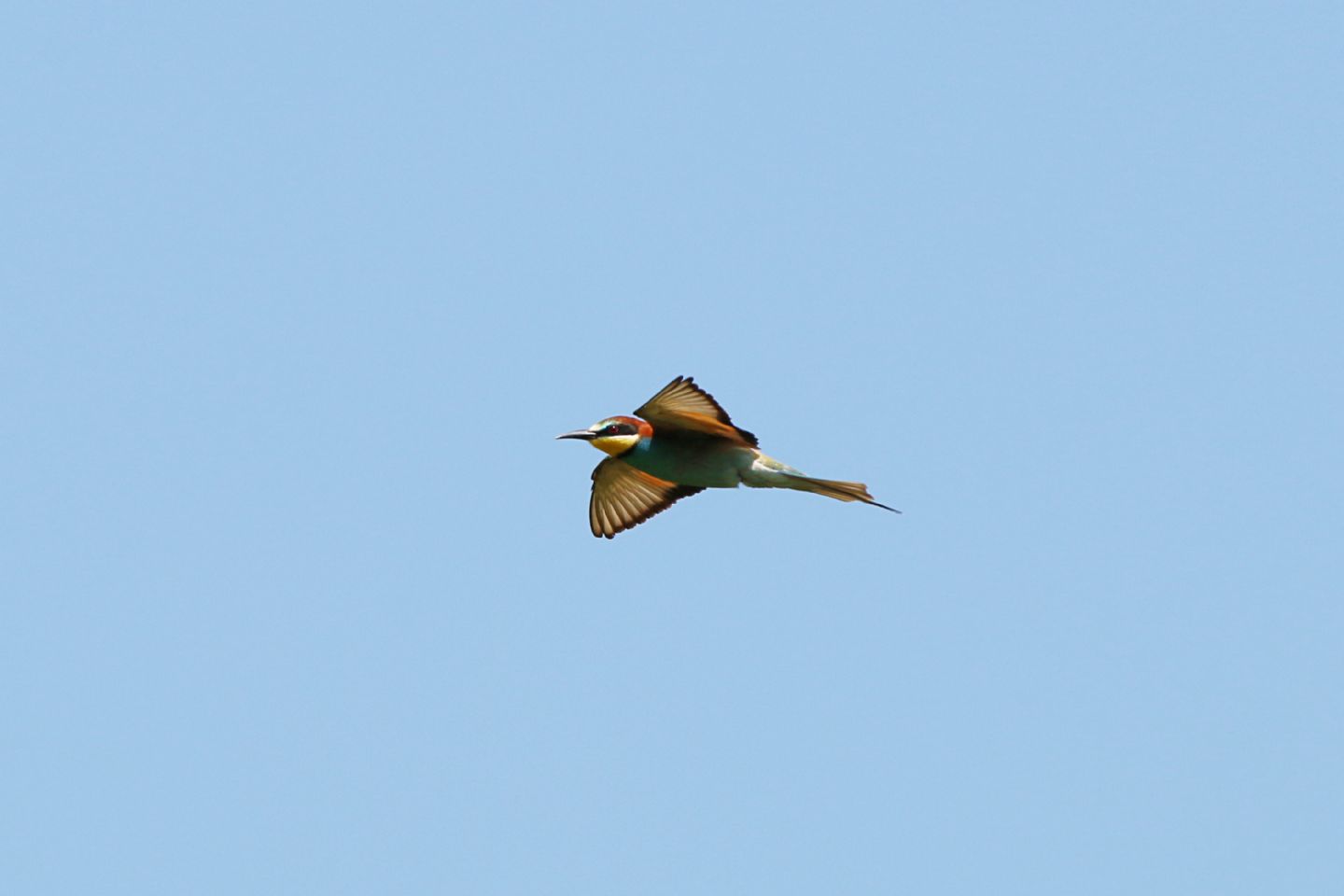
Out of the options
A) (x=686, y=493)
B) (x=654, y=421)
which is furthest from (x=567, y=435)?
(x=686, y=493)

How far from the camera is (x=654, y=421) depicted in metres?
9.50

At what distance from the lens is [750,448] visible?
972 cm

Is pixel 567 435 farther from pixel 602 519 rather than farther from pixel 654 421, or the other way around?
pixel 602 519

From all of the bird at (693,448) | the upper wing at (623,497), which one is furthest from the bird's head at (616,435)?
the upper wing at (623,497)

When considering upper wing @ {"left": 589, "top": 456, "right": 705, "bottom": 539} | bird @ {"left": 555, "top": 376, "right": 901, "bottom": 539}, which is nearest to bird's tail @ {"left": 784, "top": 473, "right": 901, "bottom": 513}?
bird @ {"left": 555, "top": 376, "right": 901, "bottom": 539}

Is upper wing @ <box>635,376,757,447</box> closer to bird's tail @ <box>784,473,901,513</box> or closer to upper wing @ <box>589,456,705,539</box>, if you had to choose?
bird's tail @ <box>784,473,901,513</box>

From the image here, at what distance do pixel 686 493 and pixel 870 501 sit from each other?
166 centimetres

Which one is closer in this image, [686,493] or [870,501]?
[870,501]

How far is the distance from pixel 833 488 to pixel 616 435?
117 centimetres

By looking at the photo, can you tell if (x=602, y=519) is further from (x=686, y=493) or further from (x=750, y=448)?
(x=750, y=448)

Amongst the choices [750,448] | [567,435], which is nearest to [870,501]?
[750,448]

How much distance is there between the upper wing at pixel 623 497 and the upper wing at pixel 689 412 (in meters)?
1.16

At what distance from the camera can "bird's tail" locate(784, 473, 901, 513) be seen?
939cm

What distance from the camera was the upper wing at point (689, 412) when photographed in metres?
9.07
